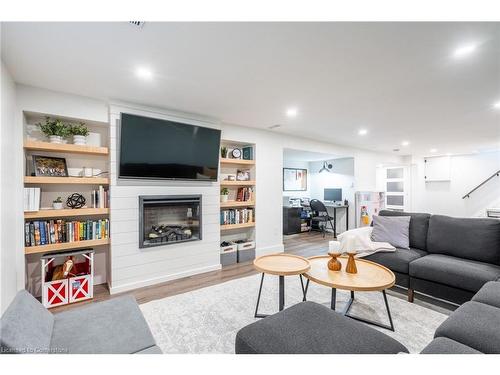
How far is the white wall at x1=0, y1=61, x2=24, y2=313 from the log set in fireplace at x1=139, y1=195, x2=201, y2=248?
3.71 feet

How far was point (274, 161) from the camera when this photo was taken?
457 centimetres

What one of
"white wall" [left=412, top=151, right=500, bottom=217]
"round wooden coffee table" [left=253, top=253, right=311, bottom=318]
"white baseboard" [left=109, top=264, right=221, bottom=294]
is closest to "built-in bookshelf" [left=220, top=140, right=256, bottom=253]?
"white baseboard" [left=109, top=264, right=221, bottom=294]

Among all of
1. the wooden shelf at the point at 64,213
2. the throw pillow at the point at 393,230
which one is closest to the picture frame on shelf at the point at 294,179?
the throw pillow at the point at 393,230

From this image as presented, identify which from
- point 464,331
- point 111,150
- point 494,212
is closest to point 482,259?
point 464,331

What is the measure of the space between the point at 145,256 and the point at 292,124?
2942 millimetres

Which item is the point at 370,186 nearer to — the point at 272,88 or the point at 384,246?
the point at 384,246

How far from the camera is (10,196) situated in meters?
2.15

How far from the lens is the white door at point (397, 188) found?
26.6 feet

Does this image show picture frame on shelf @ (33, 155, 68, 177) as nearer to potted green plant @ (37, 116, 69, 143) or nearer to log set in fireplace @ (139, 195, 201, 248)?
potted green plant @ (37, 116, 69, 143)

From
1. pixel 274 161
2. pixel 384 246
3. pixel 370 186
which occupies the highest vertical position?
pixel 274 161

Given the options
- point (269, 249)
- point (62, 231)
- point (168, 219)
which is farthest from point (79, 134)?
point (269, 249)

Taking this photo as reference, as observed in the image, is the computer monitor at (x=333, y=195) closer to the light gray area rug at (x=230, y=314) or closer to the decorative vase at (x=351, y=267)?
the light gray area rug at (x=230, y=314)

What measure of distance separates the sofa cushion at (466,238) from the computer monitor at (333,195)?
3.77 meters

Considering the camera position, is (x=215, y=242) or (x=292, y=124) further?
(x=292, y=124)
